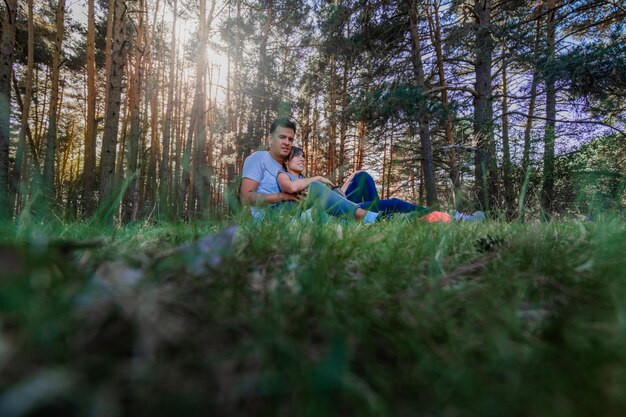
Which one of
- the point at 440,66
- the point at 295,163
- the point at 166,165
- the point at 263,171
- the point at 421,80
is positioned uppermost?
A: the point at 440,66

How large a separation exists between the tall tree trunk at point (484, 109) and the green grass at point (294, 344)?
213 inches

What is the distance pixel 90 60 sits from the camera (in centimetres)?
878

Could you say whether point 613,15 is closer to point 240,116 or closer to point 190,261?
point 190,261

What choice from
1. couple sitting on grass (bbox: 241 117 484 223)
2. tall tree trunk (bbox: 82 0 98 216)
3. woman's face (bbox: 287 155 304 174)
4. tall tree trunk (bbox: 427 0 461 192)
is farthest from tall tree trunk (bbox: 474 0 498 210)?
tall tree trunk (bbox: 82 0 98 216)

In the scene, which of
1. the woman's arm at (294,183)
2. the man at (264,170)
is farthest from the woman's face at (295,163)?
the woman's arm at (294,183)

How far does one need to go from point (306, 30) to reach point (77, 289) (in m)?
15.2

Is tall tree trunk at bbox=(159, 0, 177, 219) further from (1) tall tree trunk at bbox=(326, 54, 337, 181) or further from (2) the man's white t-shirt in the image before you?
(1) tall tree trunk at bbox=(326, 54, 337, 181)

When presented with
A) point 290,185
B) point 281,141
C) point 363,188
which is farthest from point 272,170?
point 363,188

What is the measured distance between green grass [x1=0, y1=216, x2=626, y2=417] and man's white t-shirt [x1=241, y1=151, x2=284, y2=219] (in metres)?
3.08

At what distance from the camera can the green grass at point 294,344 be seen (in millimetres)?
264

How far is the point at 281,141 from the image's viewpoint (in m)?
3.91

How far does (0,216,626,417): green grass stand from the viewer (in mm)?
264

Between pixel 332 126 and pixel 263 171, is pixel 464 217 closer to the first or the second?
pixel 263 171

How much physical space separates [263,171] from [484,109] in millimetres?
5295
